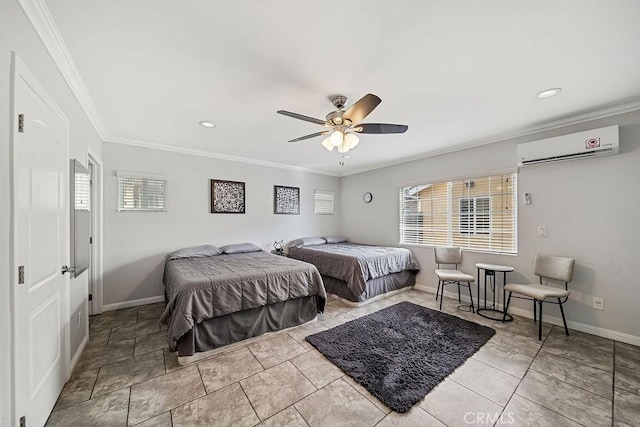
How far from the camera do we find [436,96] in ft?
7.68

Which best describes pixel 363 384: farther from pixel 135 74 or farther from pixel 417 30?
pixel 135 74

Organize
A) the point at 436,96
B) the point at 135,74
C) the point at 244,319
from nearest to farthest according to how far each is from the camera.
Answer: the point at 135,74, the point at 436,96, the point at 244,319

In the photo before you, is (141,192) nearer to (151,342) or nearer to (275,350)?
(151,342)

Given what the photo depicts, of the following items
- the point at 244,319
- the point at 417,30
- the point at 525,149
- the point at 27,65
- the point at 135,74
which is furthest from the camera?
the point at 525,149

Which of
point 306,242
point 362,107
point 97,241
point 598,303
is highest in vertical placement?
point 362,107

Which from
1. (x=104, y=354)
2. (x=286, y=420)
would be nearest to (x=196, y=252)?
(x=104, y=354)

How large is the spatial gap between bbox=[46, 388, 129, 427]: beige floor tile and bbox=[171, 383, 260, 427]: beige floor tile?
356 mm

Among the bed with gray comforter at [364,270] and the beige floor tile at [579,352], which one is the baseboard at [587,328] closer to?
the beige floor tile at [579,352]

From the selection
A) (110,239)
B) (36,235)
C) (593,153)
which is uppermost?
(593,153)

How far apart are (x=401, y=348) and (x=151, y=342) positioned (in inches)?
103

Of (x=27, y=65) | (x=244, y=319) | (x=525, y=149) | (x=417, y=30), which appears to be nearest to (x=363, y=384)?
(x=244, y=319)

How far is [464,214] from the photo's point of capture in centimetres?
395

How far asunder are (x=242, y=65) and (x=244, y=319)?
2.39m

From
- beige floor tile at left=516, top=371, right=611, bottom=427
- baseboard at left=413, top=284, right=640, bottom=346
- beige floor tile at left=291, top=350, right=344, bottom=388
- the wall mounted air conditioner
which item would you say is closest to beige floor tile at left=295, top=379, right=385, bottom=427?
beige floor tile at left=291, top=350, right=344, bottom=388
